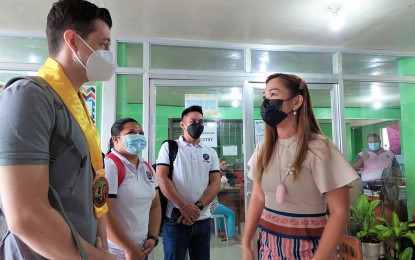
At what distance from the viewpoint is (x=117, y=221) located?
1619 millimetres

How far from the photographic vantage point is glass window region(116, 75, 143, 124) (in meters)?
3.17

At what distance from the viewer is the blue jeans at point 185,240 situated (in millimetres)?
2223

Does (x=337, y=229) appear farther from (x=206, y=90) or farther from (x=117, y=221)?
(x=206, y=90)

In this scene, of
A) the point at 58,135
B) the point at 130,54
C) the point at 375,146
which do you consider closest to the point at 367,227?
the point at 375,146

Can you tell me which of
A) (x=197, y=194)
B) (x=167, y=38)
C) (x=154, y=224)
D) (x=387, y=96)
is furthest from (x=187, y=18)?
(x=387, y=96)

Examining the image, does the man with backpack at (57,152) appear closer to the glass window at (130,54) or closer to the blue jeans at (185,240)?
the blue jeans at (185,240)

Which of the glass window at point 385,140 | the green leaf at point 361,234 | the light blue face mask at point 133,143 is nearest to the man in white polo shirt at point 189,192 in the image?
the light blue face mask at point 133,143

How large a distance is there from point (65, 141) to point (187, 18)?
233 centimetres

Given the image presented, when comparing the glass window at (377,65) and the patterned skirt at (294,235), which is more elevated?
the glass window at (377,65)

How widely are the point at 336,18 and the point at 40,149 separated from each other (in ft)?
9.46

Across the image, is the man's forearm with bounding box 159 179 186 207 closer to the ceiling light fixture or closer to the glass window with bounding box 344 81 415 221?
the ceiling light fixture

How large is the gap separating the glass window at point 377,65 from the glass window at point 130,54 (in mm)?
2568

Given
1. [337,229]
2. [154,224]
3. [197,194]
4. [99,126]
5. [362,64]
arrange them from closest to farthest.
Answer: [337,229]
[154,224]
[197,194]
[99,126]
[362,64]

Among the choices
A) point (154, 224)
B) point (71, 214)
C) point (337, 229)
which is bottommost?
point (154, 224)
